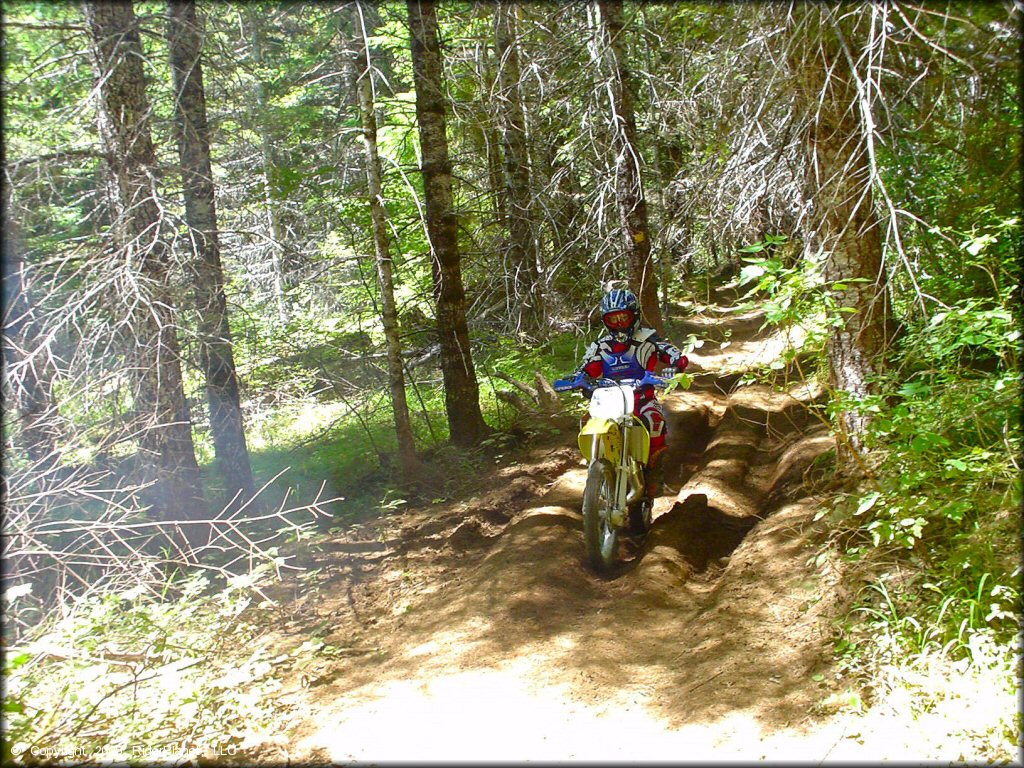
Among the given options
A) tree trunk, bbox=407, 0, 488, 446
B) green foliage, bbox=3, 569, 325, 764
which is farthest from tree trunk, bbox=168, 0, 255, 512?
green foliage, bbox=3, 569, 325, 764

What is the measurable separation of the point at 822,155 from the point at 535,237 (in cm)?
483

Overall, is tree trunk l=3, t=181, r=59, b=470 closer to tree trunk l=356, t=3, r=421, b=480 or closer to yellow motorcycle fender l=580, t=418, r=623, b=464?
tree trunk l=356, t=3, r=421, b=480

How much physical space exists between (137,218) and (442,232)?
3851 millimetres

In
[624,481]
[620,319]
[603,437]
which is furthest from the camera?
[620,319]

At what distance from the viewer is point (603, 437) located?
20.6 feet

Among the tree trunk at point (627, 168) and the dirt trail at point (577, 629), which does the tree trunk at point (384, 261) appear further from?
the tree trunk at point (627, 168)

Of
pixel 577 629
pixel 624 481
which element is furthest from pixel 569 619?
pixel 624 481

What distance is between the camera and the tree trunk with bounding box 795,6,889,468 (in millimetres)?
5676

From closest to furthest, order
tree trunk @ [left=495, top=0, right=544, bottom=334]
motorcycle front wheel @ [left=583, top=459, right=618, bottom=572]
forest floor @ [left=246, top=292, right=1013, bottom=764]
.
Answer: forest floor @ [left=246, top=292, right=1013, bottom=764] < motorcycle front wheel @ [left=583, top=459, right=618, bottom=572] < tree trunk @ [left=495, top=0, right=544, bottom=334]

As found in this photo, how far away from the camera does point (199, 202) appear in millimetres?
8227

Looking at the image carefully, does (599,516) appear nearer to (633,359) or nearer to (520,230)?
(633,359)

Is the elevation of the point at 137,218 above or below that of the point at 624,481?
above

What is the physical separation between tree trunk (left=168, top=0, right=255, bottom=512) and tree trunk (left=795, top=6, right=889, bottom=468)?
5749mm

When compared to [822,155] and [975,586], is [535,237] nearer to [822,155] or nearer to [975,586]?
[822,155]
